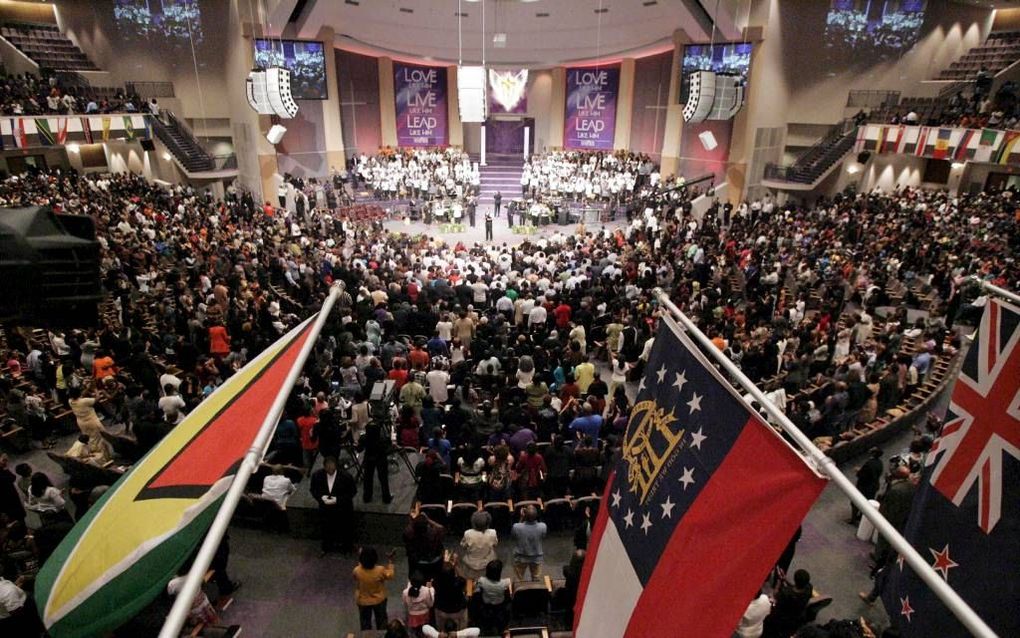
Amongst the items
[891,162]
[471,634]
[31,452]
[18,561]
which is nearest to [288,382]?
[471,634]

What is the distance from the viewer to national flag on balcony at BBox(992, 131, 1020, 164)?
53.5ft

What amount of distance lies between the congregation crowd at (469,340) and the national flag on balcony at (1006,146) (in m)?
1.26

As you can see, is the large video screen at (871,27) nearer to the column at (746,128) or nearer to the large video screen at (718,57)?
the column at (746,128)

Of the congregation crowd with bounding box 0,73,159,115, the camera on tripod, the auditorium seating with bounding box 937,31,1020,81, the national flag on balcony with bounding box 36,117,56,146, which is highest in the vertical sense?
the auditorium seating with bounding box 937,31,1020,81

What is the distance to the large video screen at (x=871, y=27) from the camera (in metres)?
23.1

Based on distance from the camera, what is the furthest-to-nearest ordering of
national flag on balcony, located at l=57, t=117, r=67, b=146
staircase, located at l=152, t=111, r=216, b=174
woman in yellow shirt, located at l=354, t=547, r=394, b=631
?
staircase, located at l=152, t=111, r=216, b=174 < national flag on balcony, located at l=57, t=117, r=67, b=146 < woman in yellow shirt, located at l=354, t=547, r=394, b=631

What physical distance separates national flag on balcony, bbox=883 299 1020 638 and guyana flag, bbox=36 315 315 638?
3128 millimetres

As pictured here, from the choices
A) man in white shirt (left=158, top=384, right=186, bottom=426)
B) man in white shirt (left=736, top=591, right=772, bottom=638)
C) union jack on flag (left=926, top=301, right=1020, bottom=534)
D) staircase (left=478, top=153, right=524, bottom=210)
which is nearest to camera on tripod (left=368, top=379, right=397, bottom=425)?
man in white shirt (left=158, top=384, right=186, bottom=426)

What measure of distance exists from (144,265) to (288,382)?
42.5 ft

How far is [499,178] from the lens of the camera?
30219 mm

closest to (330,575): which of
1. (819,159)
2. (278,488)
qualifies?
(278,488)

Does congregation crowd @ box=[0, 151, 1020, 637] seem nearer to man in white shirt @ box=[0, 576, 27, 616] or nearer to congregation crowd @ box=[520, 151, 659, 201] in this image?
man in white shirt @ box=[0, 576, 27, 616]

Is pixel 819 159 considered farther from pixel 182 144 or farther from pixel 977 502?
pixel 182 144

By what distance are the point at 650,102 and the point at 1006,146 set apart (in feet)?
49.6
